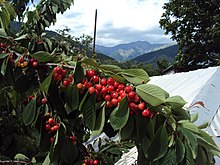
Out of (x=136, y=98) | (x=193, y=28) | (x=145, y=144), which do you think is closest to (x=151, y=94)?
(x=136, y=98)

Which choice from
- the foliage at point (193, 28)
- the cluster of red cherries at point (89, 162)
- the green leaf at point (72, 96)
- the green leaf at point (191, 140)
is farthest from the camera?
the foliage at point (193, 28)

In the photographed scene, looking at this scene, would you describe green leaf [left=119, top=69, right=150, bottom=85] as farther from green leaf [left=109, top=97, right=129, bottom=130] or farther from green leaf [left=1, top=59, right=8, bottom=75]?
green leaf [left=1, top=59, right=8, bottom=75]

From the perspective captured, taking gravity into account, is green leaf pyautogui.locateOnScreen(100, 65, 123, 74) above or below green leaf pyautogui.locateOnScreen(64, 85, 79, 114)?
above

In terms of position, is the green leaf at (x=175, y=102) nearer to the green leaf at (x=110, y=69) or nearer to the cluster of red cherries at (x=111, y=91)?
the cluster of red cherries at (x=111, y=91)

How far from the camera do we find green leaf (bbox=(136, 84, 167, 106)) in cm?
94

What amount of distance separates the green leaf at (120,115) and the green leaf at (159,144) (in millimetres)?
97

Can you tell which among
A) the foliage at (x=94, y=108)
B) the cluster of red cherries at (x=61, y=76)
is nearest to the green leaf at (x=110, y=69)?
the foliage at (x=94, y=108)

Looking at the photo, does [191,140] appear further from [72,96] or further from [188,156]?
[72,96]

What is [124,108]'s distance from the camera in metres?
0.97

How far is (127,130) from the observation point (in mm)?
1010

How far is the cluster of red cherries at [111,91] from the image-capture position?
965 millimetres

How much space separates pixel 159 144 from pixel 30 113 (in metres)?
0.42

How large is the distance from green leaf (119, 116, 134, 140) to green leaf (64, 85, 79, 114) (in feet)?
0.52

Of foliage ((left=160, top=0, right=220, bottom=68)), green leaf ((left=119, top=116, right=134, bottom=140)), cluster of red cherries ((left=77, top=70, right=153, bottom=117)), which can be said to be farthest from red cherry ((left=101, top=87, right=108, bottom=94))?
foliage ((left=160, top=0, right=220, bottom=68))
